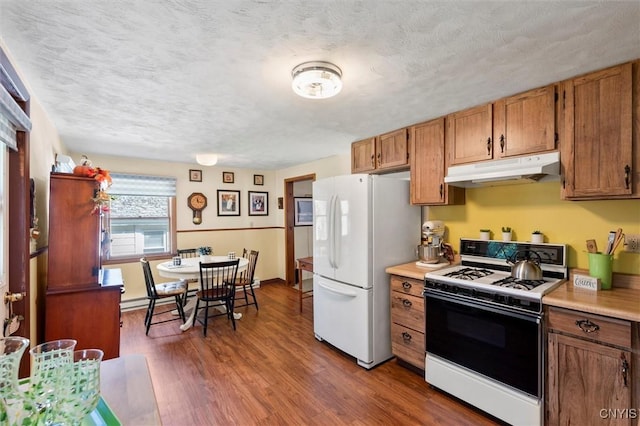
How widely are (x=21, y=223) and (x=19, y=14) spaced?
1.12 meters

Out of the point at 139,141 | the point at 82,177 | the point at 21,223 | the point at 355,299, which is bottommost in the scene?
the point at 355,299

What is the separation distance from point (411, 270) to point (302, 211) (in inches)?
143

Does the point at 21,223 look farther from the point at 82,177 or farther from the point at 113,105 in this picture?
the point at 113,105

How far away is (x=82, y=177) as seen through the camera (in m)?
2.33

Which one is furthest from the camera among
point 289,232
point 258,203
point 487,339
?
point 258,203

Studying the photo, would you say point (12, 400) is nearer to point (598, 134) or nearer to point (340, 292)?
point (340, 292)

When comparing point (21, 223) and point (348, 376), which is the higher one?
point (21, 223)

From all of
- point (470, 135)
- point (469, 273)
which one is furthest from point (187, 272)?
point (470, 135)

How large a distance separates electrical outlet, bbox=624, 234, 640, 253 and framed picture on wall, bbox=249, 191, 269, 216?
4.94 meters

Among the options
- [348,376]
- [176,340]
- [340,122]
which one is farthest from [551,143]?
[176,340]

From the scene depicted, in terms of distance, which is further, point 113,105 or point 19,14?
point 113,105

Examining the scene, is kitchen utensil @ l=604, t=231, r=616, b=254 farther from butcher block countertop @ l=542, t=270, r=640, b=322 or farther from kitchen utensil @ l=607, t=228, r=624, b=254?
butcher block countertop @ l=542, t=270, r=640, b=322

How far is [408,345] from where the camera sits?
2600mm

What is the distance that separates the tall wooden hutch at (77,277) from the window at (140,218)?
2047 mm
